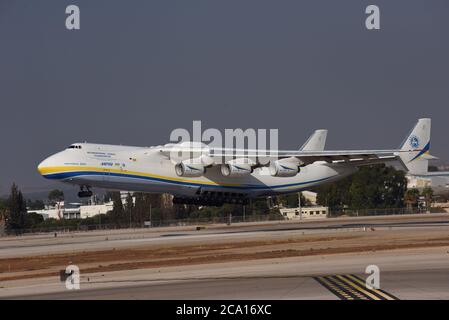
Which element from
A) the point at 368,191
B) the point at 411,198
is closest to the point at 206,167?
the point at 368,191

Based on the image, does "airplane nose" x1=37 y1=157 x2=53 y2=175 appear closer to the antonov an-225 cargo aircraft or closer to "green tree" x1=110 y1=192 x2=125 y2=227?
the antonov an-225 cargo aircraft

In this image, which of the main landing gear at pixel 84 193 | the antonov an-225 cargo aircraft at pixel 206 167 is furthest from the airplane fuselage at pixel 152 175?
the main landing gear at pixel 84 193

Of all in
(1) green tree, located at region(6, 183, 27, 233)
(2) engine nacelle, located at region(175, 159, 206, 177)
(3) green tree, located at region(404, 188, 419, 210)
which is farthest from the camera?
(3) green tree, located at region(404, 188, 419, 210)

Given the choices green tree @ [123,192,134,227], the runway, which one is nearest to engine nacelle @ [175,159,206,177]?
the runway

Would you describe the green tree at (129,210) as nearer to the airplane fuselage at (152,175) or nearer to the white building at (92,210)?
the airplane fuselage at (152,175)

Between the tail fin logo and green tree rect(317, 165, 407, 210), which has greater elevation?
the tail fin logo

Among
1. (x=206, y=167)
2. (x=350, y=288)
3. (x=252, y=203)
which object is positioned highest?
(x=206, y=167)

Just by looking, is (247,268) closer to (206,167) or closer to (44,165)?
(44,165)
